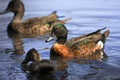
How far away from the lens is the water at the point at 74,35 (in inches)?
378

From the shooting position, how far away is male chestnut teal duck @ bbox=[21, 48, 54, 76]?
9.19 meters

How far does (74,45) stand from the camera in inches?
448

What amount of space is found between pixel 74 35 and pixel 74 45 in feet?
6.17

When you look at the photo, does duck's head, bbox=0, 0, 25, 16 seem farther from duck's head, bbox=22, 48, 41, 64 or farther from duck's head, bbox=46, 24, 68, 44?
duck's head, bbox=22, 48, 41, 64

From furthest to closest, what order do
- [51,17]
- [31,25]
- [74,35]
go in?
[51,17] < [31,25] < [74,35]

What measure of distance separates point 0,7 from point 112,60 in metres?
7.99

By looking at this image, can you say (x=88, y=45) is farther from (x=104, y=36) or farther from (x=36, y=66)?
(x=36, y=66)

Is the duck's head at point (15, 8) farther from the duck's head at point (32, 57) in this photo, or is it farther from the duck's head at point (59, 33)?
the duck's head at point (32, 57)

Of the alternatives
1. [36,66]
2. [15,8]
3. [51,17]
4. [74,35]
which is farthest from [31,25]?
[36,66]

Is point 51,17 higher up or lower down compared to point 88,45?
higher up

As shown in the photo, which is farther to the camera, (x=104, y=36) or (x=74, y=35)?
(x=74, y=35)

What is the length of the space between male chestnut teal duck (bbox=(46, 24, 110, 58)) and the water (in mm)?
249

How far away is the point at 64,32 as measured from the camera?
11477mm

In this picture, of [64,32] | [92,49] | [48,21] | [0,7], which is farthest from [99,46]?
[0,7]
